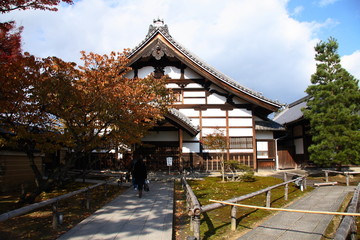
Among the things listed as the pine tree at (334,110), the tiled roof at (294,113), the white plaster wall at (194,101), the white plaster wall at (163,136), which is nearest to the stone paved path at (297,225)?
the pine tree at (334,110)

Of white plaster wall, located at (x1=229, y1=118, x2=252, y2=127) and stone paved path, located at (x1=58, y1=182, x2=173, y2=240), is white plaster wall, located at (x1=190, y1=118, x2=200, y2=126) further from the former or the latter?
stone paved path, located at (x1=58, y1=182, x2=173, y2=240)

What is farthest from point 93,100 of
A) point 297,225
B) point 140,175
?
point 297,225

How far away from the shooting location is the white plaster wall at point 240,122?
783 inches

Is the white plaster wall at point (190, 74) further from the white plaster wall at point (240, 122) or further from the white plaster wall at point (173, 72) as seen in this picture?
the white plaster wall at point (240, 122)

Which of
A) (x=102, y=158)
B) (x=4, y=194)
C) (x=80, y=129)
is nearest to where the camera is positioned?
(x=80, y=129)

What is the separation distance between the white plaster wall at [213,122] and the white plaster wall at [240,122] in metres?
0.61

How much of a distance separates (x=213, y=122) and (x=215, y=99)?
1820 millimetres

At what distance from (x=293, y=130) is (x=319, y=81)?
7494 millimetres

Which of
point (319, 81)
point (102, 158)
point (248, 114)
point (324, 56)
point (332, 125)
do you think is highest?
point (324, 56)

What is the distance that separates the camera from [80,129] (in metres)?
8.58

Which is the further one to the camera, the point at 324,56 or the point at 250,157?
the point at 250,157

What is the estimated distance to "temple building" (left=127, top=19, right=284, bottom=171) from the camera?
1911 cm

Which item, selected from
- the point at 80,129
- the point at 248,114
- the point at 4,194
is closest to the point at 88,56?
the point at 80,129

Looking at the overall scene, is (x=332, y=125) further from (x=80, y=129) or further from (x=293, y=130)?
(x=80, y=129)
